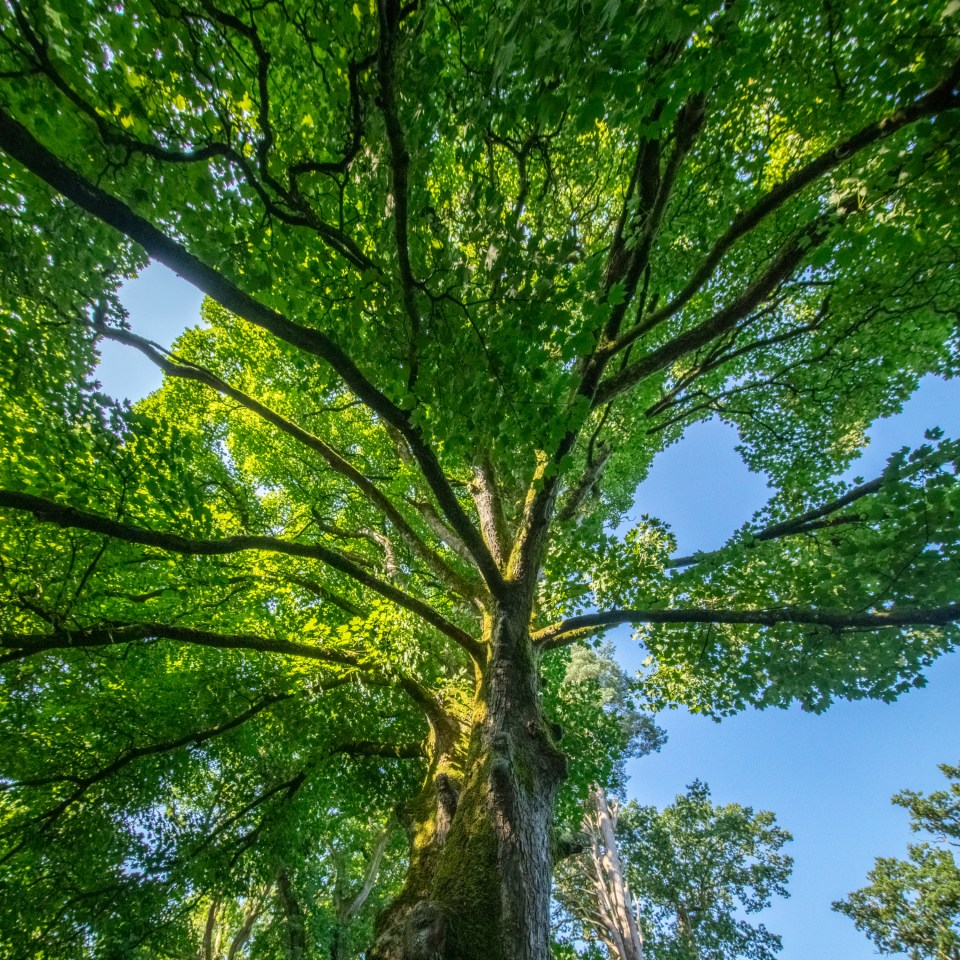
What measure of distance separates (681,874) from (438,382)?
20176 mm

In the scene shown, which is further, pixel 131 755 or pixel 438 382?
pixel 131 755

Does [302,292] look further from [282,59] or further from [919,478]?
[919,478]

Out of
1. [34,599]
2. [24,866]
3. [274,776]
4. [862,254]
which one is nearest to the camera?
[34,599]

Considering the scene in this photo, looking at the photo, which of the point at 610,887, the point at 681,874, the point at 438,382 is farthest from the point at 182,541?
the point at 681,874

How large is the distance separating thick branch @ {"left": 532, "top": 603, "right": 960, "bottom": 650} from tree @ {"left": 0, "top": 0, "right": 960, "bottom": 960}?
4cm

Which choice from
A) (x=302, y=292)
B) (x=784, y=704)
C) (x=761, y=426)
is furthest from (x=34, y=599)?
(x=761, y=426)

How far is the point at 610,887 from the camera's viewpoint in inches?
504

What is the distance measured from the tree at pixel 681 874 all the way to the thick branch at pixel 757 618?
486 inches

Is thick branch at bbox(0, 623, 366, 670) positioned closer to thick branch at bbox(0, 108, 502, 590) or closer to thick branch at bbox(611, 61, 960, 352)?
thick branch at bbox(0, 108, 502, 590)

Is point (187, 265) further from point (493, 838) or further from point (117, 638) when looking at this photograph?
point (493, 838)

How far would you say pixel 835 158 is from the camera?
321cm

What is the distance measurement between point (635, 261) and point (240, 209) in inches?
131

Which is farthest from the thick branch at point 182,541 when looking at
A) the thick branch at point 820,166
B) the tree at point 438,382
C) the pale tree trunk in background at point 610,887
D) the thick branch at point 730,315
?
the pale tree trunk in background at point 610,887

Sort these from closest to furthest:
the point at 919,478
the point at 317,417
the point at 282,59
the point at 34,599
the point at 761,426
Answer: the point at 919,478
the point at 282,59
the point at 34,599
the point at 761,426
the point at 317,417
